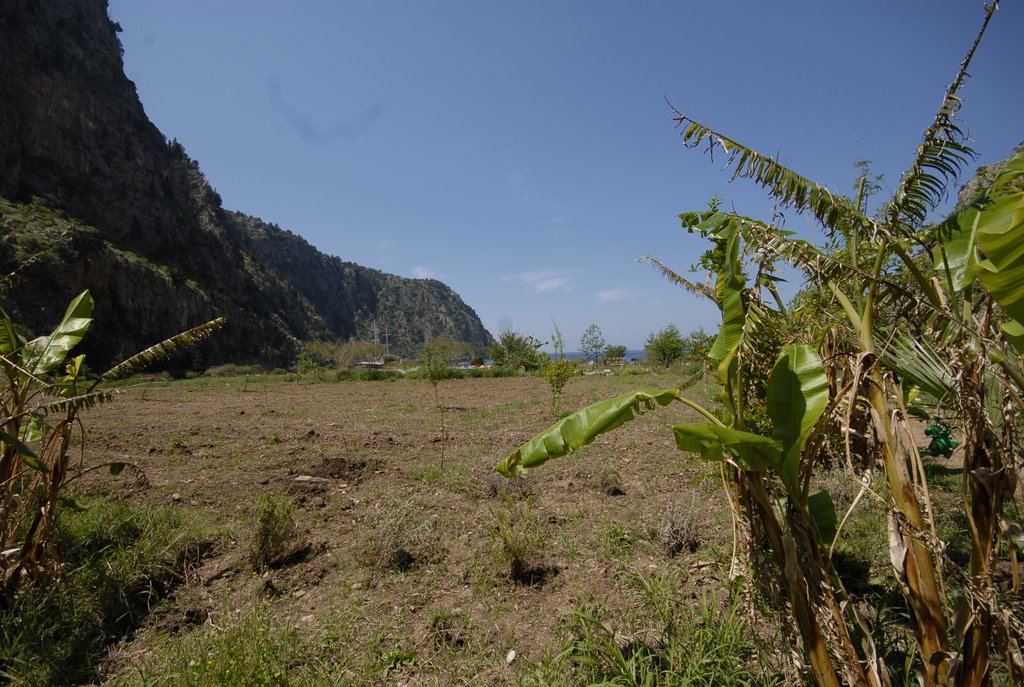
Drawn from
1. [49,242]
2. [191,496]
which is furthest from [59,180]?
[191,496]

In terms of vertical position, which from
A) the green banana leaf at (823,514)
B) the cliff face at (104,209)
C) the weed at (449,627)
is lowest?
the weed at (449,627)

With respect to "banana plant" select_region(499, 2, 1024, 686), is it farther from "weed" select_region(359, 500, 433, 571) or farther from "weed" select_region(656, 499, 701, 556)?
"weed" select_region(359, 500, 433, 571)

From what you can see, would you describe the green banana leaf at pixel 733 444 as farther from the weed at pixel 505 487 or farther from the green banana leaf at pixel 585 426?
the weed at pixel 505 487

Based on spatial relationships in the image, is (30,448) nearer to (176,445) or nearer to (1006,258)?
(1006,258)

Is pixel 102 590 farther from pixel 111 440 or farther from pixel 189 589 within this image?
pixel 111 440

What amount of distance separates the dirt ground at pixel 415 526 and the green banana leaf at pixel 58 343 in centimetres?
159

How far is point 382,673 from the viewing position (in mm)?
2732

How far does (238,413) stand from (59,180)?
5468 centimetres

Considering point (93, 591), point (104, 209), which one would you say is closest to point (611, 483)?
point (93, 591)

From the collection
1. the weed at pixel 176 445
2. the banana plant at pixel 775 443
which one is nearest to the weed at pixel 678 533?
the banana plant at pixel 775 443

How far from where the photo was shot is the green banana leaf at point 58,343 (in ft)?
10.6

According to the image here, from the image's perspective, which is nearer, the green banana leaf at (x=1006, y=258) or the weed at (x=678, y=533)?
the green banana leaf at (x=1006, y=258)

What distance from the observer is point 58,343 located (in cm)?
335

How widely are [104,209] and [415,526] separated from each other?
6502cm
